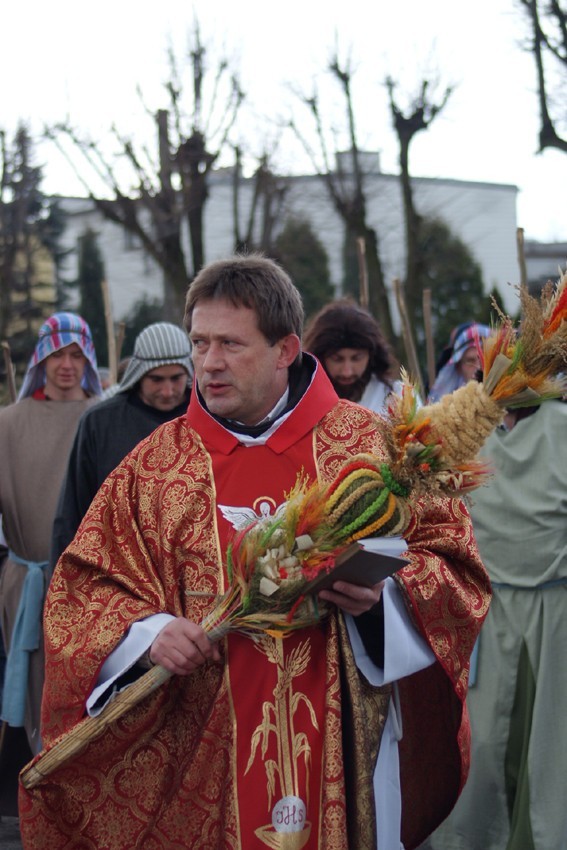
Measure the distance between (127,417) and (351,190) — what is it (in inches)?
776

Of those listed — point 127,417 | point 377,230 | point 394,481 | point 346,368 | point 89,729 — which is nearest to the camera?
point 394,481

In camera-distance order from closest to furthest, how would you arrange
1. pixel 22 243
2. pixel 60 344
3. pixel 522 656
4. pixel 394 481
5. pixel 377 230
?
1. pixel 394 481
2. pixel 522 656
3. pixel 60 344
4. pixel 22 243
5. pixel 377 230

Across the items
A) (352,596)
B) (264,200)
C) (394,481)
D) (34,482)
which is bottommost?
(34,482)

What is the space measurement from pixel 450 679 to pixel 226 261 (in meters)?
1.25

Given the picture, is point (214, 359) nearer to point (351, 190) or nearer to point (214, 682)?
point (214, 682)

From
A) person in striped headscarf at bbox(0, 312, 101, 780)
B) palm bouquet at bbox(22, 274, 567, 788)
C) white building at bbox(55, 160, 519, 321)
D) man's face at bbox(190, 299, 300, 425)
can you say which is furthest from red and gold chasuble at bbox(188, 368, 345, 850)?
white building at bbox(55, 160, 519, 321)

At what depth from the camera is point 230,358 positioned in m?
3.20

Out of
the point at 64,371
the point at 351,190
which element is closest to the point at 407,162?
the point at 351,190

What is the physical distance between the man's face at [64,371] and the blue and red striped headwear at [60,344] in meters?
0.03

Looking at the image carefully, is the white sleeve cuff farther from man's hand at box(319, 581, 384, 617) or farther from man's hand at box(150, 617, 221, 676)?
man's hand at box(150, 617, 221, 676)

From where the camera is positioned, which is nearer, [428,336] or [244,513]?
[244,513]

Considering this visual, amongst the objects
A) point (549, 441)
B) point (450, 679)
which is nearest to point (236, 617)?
point (450, 679)

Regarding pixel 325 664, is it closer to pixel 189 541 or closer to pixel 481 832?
pixel 189 541

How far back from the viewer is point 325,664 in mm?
3145
